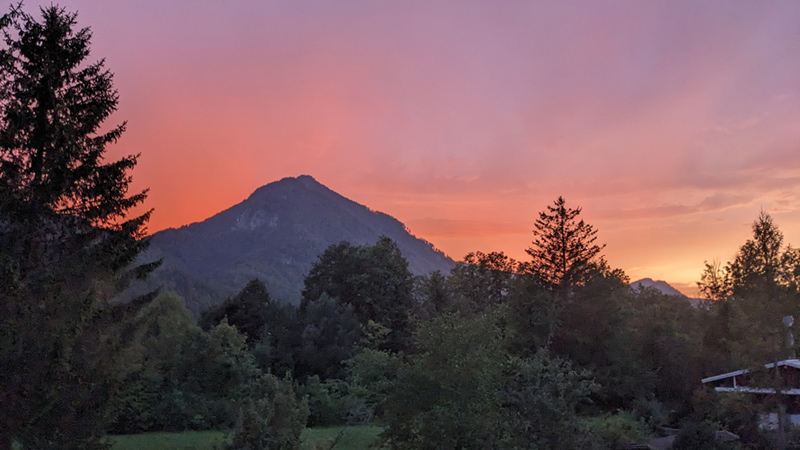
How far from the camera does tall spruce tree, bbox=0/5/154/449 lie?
1127 centimetres

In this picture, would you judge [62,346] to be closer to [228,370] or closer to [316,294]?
[228,370]

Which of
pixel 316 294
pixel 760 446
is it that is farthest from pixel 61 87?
pixel 316 294

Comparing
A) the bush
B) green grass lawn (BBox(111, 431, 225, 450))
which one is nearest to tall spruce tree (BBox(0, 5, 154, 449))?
the bush

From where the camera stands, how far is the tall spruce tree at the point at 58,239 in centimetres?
1127

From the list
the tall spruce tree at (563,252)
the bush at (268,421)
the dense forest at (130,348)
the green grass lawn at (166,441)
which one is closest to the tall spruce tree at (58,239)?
the dense forest at (130,348)

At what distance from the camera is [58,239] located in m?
13.4

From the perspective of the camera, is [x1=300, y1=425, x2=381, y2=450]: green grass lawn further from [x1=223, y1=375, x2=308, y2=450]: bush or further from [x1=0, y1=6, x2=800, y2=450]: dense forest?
[x1=223, y1=375, x2=308, y2=450]: bush

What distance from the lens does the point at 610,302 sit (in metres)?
36.7

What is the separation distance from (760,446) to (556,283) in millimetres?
18869

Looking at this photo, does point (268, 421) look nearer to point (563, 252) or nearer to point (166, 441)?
point (166, 441)

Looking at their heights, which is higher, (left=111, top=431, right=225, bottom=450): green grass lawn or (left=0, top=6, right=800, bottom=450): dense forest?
(left=0, top=6, right=800, bottom=450): dense forest

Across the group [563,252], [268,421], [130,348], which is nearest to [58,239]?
[130,348]

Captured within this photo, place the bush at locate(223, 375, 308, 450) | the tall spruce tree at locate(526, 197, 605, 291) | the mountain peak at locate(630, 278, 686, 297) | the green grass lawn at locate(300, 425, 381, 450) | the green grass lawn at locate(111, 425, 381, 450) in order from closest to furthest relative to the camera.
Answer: the bush at locate(223, 375, 308, 450) < the green grass lawn at locate(111, 425, 381, 450) < the green grass lawn at locate(300, 425, 381, 450) < the tall spruce tree at locate(526, 197, 605, 291) < the mountain peak at locate(630, 278, 686, 297)

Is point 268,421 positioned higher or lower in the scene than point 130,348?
lower
